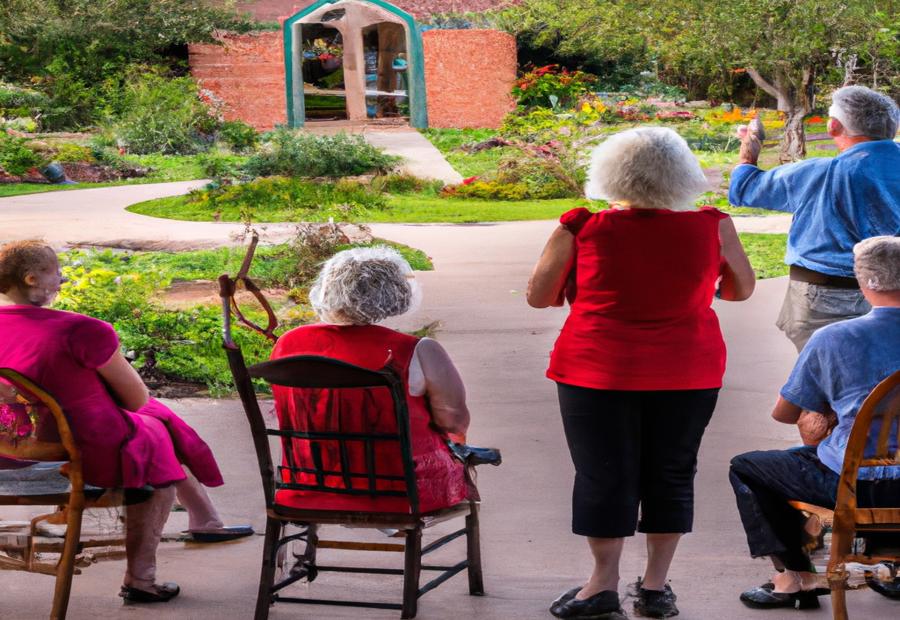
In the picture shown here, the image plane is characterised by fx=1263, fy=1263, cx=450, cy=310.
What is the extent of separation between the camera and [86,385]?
3240 millimetres

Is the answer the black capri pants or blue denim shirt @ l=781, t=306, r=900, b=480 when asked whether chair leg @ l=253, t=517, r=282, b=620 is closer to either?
the black capri pants

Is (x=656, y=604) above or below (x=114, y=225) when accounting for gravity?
below

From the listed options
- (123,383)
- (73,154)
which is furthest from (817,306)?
(73,154)

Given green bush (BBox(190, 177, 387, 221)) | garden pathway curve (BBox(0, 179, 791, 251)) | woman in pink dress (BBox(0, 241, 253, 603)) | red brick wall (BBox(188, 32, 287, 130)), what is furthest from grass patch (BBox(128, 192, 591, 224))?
woman in pink dress (BBox(0, 241, 253, 603))

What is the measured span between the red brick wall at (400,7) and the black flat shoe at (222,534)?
19.3 meters

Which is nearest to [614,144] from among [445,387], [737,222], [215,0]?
[445,387]

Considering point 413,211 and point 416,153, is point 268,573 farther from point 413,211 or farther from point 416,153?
point 416,153

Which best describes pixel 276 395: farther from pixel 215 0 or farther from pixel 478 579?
pixel 215 0

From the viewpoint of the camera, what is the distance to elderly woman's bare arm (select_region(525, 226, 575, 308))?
3.19 m

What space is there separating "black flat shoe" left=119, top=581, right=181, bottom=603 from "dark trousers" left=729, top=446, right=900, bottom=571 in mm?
1525

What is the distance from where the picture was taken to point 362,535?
405 cm

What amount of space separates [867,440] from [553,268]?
86 cm

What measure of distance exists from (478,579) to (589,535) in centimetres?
39

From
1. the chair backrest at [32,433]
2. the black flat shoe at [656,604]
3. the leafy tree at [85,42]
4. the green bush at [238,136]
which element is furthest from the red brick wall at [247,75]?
the black flat shoe at [656,604]
